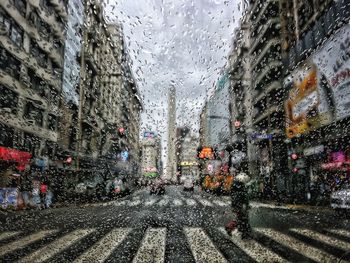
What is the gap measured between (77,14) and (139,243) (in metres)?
34.3

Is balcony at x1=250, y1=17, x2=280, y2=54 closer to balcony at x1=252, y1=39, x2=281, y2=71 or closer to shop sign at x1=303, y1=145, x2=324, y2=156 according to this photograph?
balcony at x1=252, y1=39, x2=281, y2=71

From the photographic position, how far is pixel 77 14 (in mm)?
36219

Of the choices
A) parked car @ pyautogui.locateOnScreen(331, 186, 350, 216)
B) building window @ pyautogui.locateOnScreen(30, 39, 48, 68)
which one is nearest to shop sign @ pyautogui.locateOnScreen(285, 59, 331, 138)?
parked car @ pyautogui.locateOnScreen(331, 186, 350, 216)

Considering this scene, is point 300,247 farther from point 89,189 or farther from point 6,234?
point 89,189

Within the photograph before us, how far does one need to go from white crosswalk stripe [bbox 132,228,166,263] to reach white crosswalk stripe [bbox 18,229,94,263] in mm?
1429

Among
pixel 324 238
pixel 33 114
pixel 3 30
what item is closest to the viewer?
pixel 324 238

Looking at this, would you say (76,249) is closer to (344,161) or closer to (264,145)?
(344,161)

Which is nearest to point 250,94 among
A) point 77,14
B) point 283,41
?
point 283,41

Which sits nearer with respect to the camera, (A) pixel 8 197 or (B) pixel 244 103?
(A) pixel 8 197

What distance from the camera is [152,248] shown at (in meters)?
6.16

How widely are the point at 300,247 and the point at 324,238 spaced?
1390 mm

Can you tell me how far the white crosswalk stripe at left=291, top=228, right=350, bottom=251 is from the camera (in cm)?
628

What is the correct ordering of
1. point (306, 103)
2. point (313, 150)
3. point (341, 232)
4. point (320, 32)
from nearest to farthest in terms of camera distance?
point (341, 232), point (320, 32), point (313, 150), point (306, 103)

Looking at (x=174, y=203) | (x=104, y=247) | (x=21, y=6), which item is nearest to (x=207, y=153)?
(x=174, y=203)
